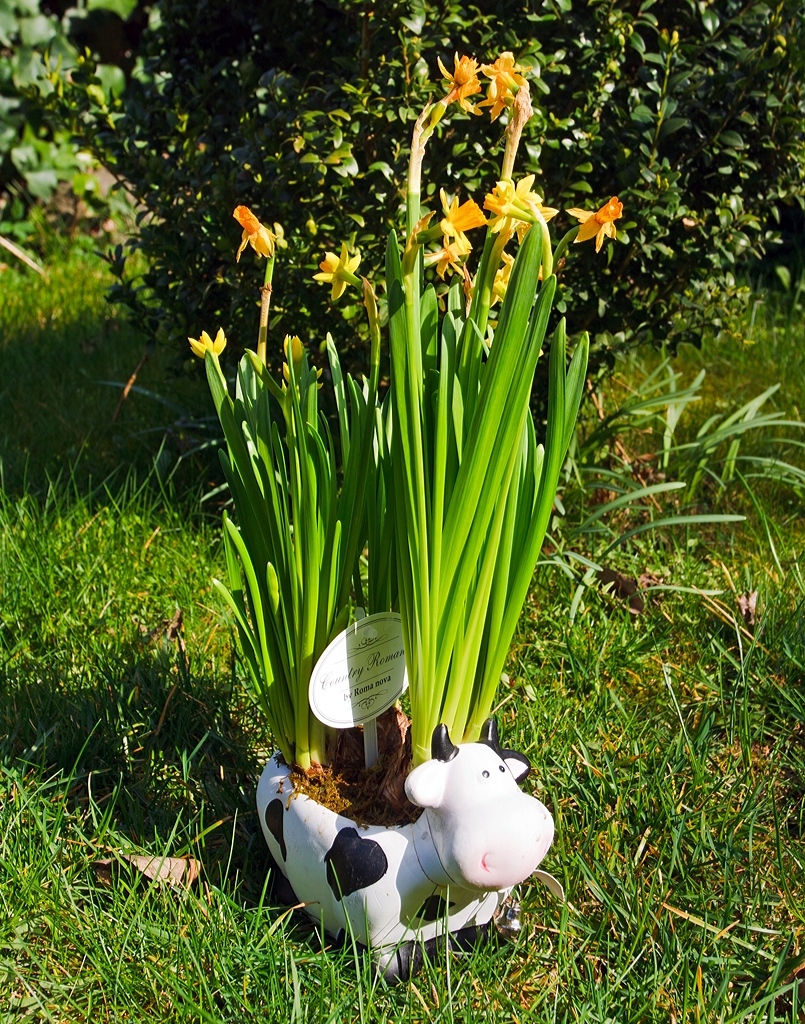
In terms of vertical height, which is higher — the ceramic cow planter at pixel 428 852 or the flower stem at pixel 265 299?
the flower stem at pixel 265 299

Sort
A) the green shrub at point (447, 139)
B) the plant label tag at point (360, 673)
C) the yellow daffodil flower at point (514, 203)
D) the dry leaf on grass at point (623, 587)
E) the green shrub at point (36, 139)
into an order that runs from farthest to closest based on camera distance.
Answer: the green shrub at point (36, 139)
the dry leaf on grass at point (623, 587)
the green shrub at point (447, 139)
the plant label tag at point (360, 673)
the yellow daffodil flower at point (514, 203)

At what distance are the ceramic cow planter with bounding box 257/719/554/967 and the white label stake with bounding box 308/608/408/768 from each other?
0.13m

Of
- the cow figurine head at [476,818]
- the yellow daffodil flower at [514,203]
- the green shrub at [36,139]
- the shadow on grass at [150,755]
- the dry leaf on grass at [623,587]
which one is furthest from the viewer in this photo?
the green shrub at [36,139]

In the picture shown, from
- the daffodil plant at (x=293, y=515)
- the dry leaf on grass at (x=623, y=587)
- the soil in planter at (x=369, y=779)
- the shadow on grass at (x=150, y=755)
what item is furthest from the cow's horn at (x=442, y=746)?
the dry leaf on grass at (x=623, y=587)

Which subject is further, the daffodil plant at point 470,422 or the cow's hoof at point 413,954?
the cow's hoof at point 413,954

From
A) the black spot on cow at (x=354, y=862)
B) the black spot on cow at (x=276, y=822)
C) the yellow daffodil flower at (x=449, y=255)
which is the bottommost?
the black spot on cow at (x=276, y=822)

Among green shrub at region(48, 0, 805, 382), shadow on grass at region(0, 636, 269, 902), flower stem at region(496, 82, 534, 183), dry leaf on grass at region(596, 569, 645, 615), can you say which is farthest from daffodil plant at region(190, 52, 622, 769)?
dry leaf on grass at region(596, 569, 645, 615)

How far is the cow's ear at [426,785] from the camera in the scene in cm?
116

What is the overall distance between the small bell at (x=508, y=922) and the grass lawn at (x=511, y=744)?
0.06ft

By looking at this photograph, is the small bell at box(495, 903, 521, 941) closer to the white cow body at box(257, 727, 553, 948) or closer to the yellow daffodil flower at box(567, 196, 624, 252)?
the white cow body at box(257, 727, 553, 948)

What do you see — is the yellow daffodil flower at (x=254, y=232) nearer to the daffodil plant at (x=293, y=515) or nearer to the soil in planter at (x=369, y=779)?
the daffodil plant at (x=293, y=515)

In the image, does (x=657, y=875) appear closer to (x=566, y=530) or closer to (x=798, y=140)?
(x=566, y=530)

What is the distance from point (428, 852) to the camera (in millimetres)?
1202

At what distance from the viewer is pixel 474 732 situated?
135 centimetres
